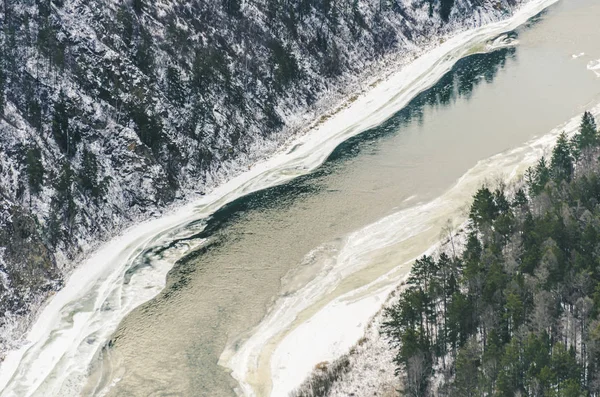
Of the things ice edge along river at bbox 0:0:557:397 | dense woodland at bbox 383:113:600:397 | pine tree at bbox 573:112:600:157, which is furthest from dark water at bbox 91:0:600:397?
pine tree at bbox 573:112:600:157

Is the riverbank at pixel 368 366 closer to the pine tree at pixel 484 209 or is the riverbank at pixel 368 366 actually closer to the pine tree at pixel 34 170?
the pine tree at pixel 484 209

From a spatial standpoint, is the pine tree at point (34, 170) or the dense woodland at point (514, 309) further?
the pine tree at point (34, 170)

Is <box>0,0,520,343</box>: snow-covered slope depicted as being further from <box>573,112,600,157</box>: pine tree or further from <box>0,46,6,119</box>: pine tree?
<box>573,112,600,157</box>: pine tree

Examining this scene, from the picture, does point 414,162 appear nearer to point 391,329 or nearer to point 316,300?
point 316,300

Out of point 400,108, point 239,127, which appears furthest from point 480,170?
point 239,127

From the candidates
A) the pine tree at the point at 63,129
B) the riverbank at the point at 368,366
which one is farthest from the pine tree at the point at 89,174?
the riverbank at the point at 368,366

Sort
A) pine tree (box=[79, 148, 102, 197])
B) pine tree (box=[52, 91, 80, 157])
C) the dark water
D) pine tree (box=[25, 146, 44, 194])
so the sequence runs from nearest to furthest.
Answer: the dark water → pine tree (box=[25, 146, 44, 194]) → pine tree (box=[79, 148, 102, 197]) → pine tree (box=[52, 91, 80, 157])
